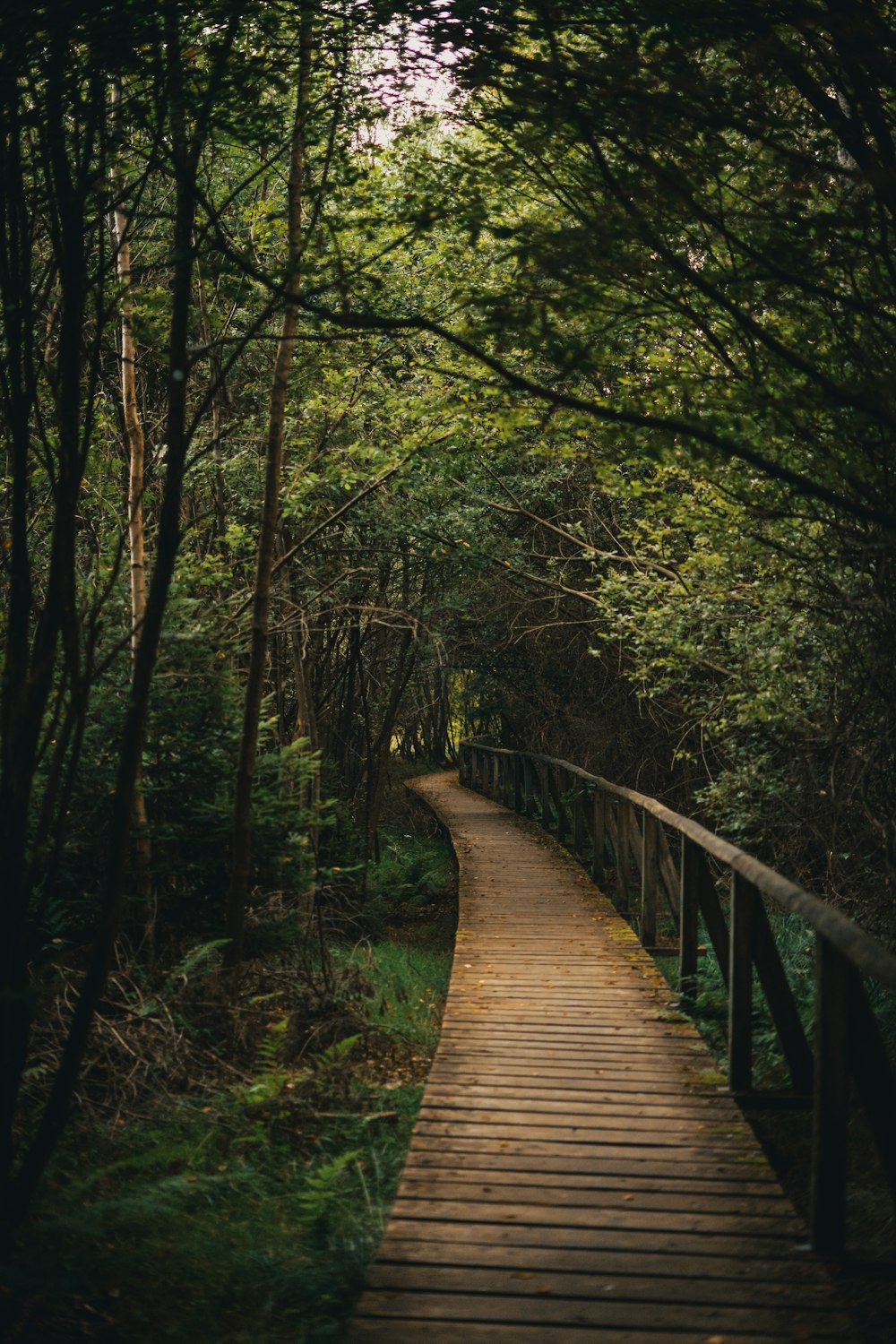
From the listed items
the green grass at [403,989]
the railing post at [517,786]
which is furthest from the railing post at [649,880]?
the railing post at [517,786]

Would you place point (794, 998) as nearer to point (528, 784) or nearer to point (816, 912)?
point (816, 912)

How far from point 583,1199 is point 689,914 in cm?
268

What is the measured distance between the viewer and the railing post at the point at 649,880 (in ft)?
24.8

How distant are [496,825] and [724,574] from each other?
312 inches

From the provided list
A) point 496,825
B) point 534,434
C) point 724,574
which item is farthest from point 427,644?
point 724,574

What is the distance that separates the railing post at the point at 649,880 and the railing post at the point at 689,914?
1328mm

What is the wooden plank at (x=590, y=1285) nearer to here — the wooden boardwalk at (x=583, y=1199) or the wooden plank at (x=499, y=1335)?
the wooden boardwalk at (x=583, y=1199)

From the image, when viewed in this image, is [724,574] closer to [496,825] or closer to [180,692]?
[180,692]

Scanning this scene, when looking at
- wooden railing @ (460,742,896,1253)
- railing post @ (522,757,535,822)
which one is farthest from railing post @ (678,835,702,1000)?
railing post @ (522,757,535,822)

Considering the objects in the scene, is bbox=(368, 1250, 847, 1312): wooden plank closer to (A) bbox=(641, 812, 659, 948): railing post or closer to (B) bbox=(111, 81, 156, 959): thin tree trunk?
(B) bbox=(111, 81, 156, 959): thin tree trunk

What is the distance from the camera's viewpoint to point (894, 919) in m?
6.33

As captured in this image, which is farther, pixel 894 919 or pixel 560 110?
pixel 894 919

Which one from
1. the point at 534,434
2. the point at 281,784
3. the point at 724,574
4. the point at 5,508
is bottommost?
the point at 281,784

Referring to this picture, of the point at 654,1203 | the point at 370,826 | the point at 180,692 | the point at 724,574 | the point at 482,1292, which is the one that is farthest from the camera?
the point at 370,826
